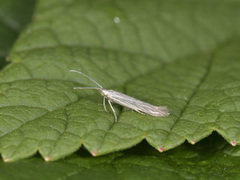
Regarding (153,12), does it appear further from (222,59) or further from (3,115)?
(3,115)

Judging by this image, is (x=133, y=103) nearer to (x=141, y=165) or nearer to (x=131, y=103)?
(x=131, y=103)

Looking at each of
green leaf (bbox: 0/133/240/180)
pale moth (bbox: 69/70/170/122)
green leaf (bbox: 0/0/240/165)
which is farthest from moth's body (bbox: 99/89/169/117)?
green leaf (bbox: 0/133/240/180)

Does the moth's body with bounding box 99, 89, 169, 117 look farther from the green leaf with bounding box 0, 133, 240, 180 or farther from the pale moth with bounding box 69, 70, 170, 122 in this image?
the green leaf with bounding box 0, 133, 240, 180

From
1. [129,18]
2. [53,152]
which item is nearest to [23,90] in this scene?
[53,152]

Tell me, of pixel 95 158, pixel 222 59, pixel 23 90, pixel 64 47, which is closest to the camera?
pixel 95 158

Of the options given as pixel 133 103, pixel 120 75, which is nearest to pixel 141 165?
pixel 133 103

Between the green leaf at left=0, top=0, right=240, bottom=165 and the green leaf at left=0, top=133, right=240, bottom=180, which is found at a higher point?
the green leaf at left=0, top=0, right=240, bottom=165

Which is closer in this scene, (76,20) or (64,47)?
(64,47)

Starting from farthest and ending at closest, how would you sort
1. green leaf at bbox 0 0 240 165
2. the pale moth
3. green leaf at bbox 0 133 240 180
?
the pale moth → green leaf at bbox 0 0 240 165 → green leaf at bbox 0 133 240 180
